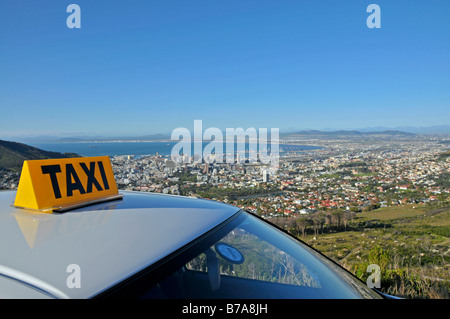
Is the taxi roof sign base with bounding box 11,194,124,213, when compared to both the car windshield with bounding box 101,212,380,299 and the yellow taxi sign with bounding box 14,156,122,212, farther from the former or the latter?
the car windshield with bounding box 101,212,380,299

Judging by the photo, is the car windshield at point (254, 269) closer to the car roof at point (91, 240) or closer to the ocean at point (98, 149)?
the car roof at point (91, 240)

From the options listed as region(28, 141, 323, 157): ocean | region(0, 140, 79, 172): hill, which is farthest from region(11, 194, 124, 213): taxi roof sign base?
region(0, 140, 79, 172): hill

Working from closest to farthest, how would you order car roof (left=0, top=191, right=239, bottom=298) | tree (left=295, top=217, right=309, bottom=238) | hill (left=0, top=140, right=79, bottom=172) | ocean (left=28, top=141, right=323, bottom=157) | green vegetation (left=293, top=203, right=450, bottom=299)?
car roof (left=0, top=191, right=239, bottom=298)
green vegetation (left=293, top=203, right=450, bottom=299)
hill (left=0, top=140, right=79, bottom=172)
tree (left=295, top=217, right=309, bottom=238)
ocean (left=28, top=141, right=323, bottom=157)

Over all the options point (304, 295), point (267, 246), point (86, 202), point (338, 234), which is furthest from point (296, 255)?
point (338, 234)

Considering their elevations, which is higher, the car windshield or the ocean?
the ocean

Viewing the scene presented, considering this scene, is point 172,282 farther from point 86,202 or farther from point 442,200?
point 442,200

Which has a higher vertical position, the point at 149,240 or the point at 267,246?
the point at 149,240
